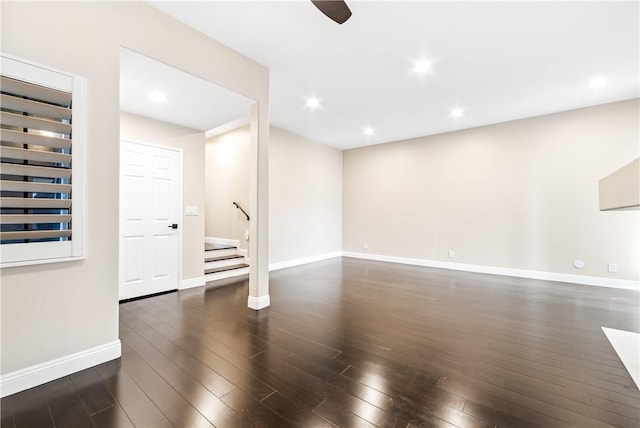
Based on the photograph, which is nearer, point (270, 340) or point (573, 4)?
point (573, 4)

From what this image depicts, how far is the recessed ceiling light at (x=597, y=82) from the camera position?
3.58 metres

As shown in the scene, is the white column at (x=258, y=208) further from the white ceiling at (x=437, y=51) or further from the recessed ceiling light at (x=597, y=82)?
the recessed ceiling light at (x=597, y=82)

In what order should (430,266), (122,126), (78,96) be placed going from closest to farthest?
(78,96)
(122,126)
(430,266)

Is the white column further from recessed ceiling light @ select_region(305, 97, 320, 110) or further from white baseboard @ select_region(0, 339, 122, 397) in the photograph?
white baseboard @ select_region(0, 339, 122, 397)

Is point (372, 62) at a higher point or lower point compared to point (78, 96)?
higher

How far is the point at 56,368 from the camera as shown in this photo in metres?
1.88

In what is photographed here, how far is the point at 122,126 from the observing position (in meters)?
3.60

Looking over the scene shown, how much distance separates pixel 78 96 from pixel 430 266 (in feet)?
20.7

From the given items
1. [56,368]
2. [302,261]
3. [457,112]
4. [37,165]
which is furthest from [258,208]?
[457,112]

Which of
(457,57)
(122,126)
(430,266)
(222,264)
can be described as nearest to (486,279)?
(430,266)

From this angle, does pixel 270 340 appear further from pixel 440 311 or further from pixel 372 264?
pixel 372 264

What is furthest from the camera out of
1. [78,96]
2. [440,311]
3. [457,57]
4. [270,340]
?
[440,311]

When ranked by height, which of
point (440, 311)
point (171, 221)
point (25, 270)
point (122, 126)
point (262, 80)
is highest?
point (262, 80)

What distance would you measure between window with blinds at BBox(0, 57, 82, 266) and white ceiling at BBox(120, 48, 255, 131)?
28.1 inches
